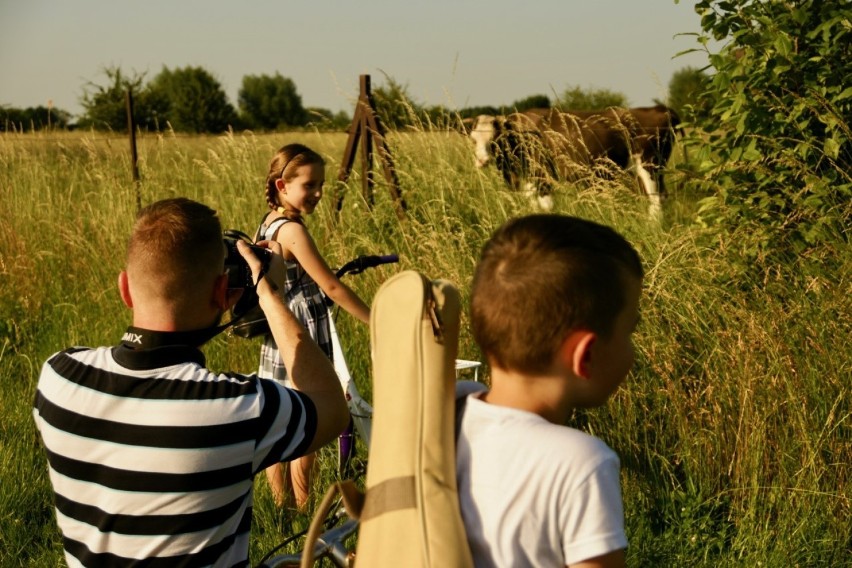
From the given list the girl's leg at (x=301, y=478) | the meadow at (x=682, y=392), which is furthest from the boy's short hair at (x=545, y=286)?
the girl's leg at (x=301, y=478)

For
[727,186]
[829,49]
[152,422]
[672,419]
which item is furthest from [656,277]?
[152,422]

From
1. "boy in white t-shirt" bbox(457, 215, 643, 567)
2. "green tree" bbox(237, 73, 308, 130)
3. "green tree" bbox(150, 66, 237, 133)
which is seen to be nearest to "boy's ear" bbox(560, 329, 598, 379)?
"boy in white t-shirt" bbox(457, 215, 643, 567)

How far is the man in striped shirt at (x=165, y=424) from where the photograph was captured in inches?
66.4

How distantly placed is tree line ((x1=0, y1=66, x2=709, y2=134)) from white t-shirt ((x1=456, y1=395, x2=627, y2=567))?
Result: 3451 mm

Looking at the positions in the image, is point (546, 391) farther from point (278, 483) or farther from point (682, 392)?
point (278, 483)

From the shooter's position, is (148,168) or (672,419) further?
(148,168)

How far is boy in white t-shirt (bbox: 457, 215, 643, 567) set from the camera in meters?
1.30

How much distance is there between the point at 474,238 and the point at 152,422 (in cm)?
445

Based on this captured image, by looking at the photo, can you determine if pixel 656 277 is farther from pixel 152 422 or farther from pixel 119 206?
pixel 119 206

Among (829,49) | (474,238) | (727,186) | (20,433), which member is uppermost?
(829,49)

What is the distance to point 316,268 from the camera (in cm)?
362

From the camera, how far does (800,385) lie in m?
3.37

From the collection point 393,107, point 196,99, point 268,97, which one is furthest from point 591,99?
point 268,97

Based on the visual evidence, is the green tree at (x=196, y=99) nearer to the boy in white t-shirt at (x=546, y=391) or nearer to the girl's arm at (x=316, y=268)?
the girl's arm at (x=316, y=268)
